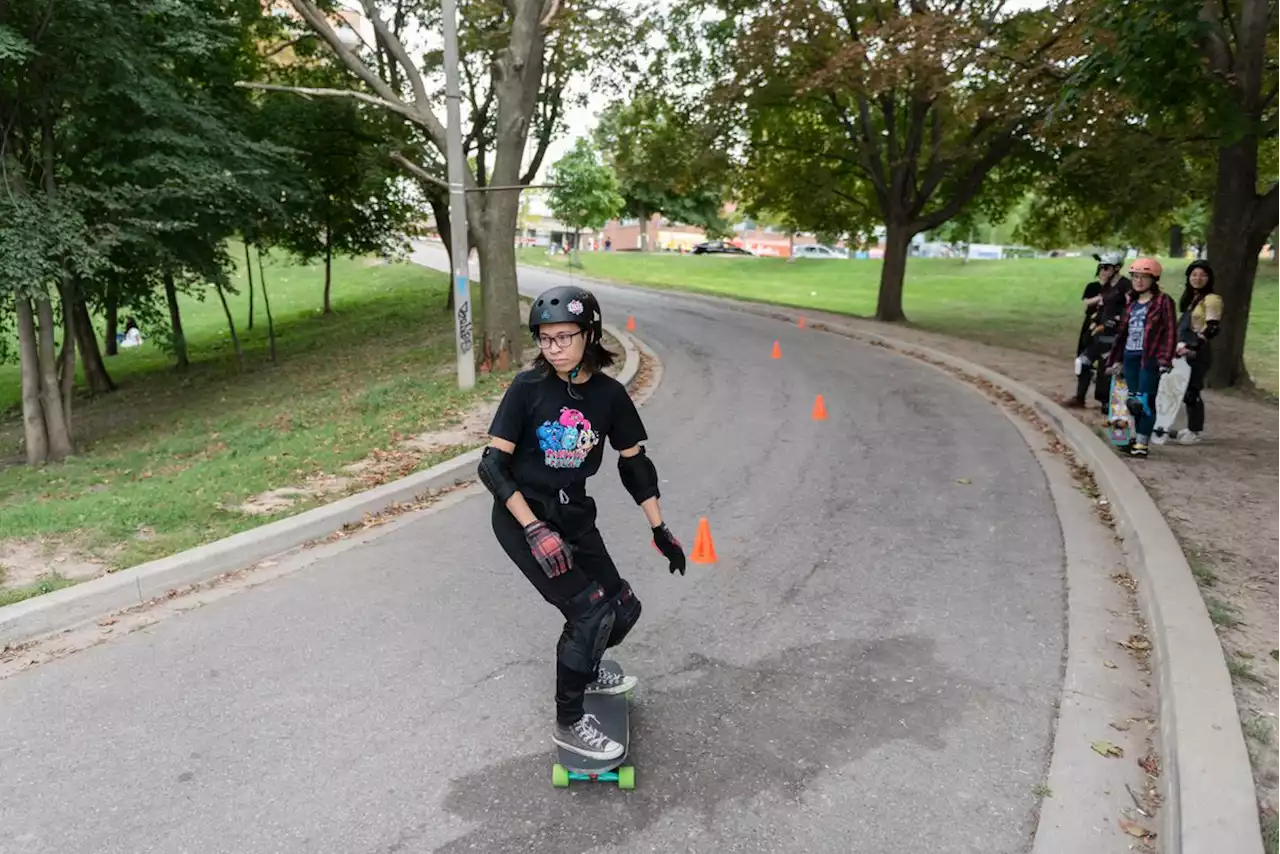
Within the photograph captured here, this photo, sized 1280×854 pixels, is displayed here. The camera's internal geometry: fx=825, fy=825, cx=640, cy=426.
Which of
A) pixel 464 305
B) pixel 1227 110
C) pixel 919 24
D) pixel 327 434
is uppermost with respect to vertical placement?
pixel 919 24

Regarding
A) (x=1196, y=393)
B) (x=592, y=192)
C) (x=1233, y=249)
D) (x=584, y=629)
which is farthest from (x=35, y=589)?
(x=592, y=192)

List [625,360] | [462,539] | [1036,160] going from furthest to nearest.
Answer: [1036,160], [625,360], [462,539]

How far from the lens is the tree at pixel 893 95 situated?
1384 cm

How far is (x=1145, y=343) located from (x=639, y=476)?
245 inches

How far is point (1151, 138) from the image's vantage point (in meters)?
17.3

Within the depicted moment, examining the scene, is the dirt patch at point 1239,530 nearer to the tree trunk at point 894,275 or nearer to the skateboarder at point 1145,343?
the skateboarder at point 1145,343

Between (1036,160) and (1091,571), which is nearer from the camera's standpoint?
(1091,571)

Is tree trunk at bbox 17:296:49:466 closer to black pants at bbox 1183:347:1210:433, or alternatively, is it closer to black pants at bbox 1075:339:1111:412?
black pants at bbox 1075:339:1111:412

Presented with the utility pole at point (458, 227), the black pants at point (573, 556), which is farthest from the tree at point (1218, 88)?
the black pants at point (573, 556)

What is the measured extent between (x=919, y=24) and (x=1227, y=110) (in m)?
5.97

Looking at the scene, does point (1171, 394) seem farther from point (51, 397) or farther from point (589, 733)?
point (51, 397)

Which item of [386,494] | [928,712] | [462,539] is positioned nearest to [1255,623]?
[928,712]

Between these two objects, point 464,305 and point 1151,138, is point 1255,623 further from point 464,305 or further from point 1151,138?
point 1151,138

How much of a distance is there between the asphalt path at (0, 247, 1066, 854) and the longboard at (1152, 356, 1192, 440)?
2.60 metres
